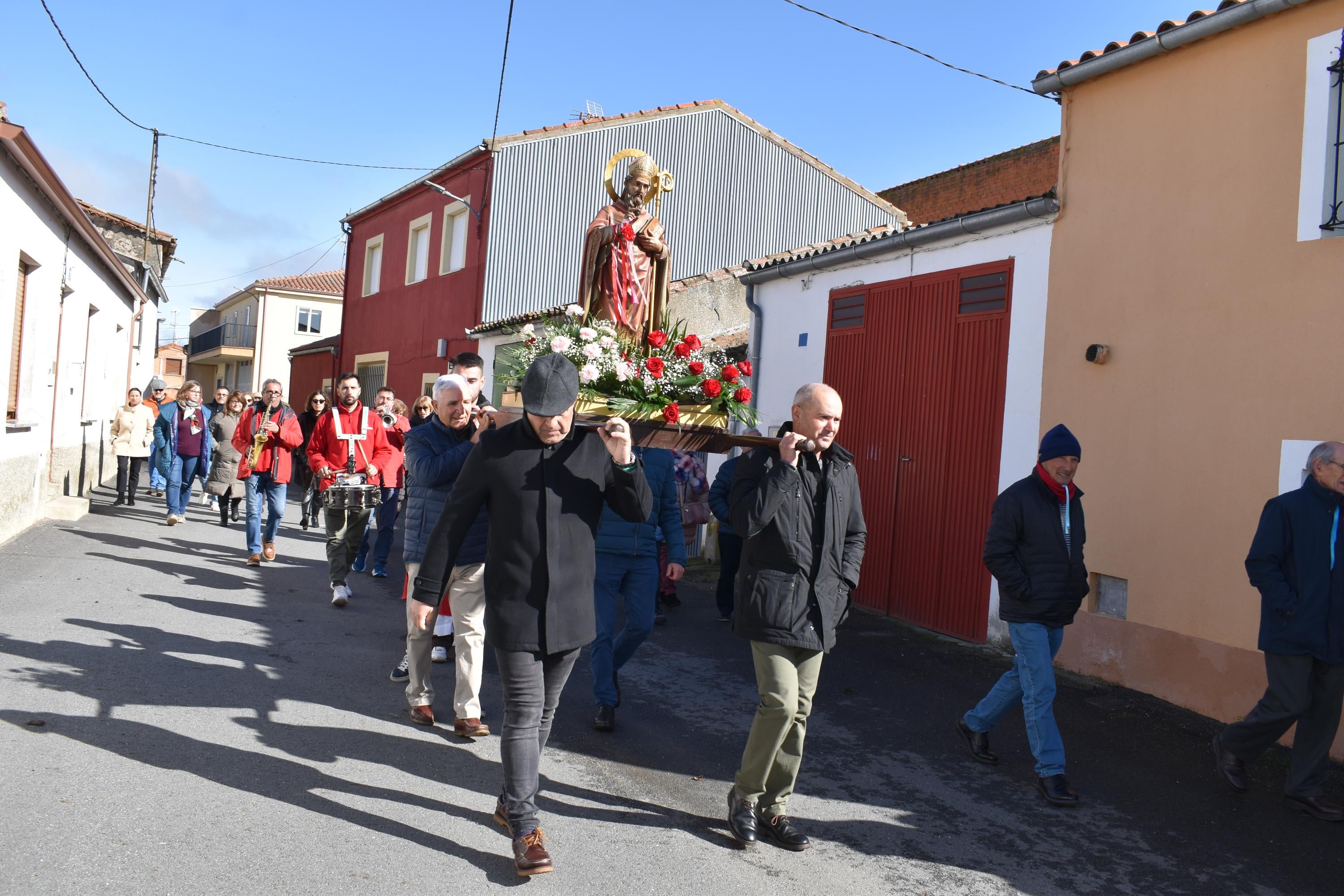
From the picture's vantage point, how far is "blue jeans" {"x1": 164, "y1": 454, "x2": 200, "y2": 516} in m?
12.8

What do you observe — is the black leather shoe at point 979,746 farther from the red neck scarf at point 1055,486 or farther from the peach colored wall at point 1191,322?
the peach colored wall at point 1191,322

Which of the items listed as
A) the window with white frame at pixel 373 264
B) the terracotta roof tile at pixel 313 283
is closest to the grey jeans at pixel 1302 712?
the window with white frame at pixel 373 264

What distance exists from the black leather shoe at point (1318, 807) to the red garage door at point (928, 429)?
362 centimetres

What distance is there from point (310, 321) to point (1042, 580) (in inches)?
1665

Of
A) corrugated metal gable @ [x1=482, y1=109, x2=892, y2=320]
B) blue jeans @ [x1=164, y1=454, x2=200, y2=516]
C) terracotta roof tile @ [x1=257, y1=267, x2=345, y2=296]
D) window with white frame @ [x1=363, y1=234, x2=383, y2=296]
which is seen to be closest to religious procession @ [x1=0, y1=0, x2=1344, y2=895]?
blue jeans @ [x1=164, y1=454, x2=200, y2=516]

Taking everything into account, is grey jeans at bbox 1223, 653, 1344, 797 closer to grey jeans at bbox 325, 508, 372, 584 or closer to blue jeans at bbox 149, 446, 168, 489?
grey jeans at bbox 325, 508, 372, 584

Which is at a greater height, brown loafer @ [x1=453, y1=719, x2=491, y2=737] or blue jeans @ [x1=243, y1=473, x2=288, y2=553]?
blue jeans @ [x1=243, y1=473, x2=288, y2=553]

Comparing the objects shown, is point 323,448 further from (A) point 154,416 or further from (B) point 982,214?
(A) point 154,416

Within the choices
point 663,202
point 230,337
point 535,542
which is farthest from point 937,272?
point 230,337

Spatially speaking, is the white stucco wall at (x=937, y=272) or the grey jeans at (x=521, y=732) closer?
the grey jeans at (x=521, y=732)

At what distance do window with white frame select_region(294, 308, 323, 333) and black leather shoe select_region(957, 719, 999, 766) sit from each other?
1637 inches

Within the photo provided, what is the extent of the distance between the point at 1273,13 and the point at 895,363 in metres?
4.25

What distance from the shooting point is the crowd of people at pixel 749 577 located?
12.5 feet

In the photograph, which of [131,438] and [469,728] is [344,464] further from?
[131,438]
